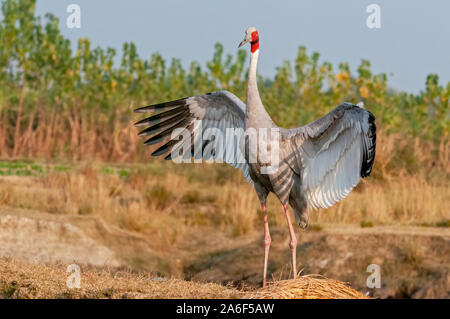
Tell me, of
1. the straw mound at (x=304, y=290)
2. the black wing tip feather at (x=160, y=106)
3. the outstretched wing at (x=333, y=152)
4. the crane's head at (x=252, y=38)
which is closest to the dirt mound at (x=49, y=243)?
the black wing tip feather at (x=160, y=106)

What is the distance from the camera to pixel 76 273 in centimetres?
758

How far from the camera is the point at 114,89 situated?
99.4 ft

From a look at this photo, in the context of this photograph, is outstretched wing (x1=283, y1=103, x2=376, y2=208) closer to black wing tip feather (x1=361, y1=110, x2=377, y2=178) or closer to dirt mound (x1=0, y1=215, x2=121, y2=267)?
black wing tip feather (x1=361, y1=110, x2=377, y2=178)

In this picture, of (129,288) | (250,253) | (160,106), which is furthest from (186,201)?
(129,288)

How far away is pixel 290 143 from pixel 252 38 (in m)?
1.27

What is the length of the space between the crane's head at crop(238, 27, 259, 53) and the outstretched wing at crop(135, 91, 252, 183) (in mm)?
663

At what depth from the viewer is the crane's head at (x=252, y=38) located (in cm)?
807

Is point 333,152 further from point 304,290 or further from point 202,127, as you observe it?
point 304,290

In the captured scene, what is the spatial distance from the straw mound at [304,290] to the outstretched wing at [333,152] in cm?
170

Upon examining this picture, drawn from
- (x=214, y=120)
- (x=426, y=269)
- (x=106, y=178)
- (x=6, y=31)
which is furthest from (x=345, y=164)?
(x=6, y=31)

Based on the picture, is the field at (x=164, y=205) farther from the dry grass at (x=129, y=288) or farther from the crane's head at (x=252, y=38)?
the crane's head at (x=252, y=38)

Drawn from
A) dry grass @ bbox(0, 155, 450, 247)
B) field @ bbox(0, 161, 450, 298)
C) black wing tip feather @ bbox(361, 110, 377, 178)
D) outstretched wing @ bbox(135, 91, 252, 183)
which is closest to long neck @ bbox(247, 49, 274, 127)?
outstretched wing @ bbox(135, 91, 252, 183)

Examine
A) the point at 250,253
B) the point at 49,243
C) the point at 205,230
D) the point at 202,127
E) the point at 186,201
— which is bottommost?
the point at 250,253
